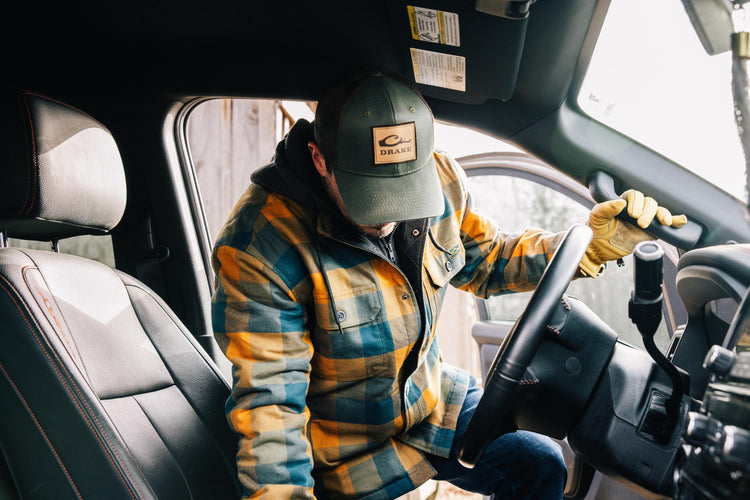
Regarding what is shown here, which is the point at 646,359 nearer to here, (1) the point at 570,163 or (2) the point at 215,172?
(1) the point at 570,163

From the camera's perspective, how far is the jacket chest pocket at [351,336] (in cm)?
125

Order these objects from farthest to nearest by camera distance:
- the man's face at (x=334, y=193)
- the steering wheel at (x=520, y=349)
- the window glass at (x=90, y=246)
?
the window glass at (x=90, y=246) → the man's face at (x=334, y=193) → the steering wheel at (x=520, y=349)

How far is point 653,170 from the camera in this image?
1.34 m

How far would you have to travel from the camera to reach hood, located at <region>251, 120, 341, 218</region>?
1.26m

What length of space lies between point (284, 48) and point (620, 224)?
2.93ft

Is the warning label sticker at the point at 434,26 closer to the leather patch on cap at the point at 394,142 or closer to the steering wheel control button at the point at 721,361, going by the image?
the leather patch on cap at the point at 394,142

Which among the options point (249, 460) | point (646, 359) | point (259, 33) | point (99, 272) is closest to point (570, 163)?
point (646, 359)

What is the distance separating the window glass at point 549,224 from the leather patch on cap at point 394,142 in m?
0.90

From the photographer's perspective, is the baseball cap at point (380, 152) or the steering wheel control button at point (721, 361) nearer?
the steering wheel control button at point (721, 361)

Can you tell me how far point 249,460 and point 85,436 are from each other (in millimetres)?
287

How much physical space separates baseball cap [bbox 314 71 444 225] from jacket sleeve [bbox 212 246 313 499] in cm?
25

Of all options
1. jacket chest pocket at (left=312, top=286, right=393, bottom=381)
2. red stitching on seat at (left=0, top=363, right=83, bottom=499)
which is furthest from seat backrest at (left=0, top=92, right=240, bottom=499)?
jacket chest pocket at (left=312, top=286, right=393, bottom=381)

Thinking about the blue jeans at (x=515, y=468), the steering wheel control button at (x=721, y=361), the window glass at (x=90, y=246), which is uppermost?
the steering wheel control button at (x=721, y=361)

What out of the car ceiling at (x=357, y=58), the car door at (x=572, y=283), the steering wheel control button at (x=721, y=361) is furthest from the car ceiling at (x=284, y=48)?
the steering wheel control button at (x=721, y=361)
